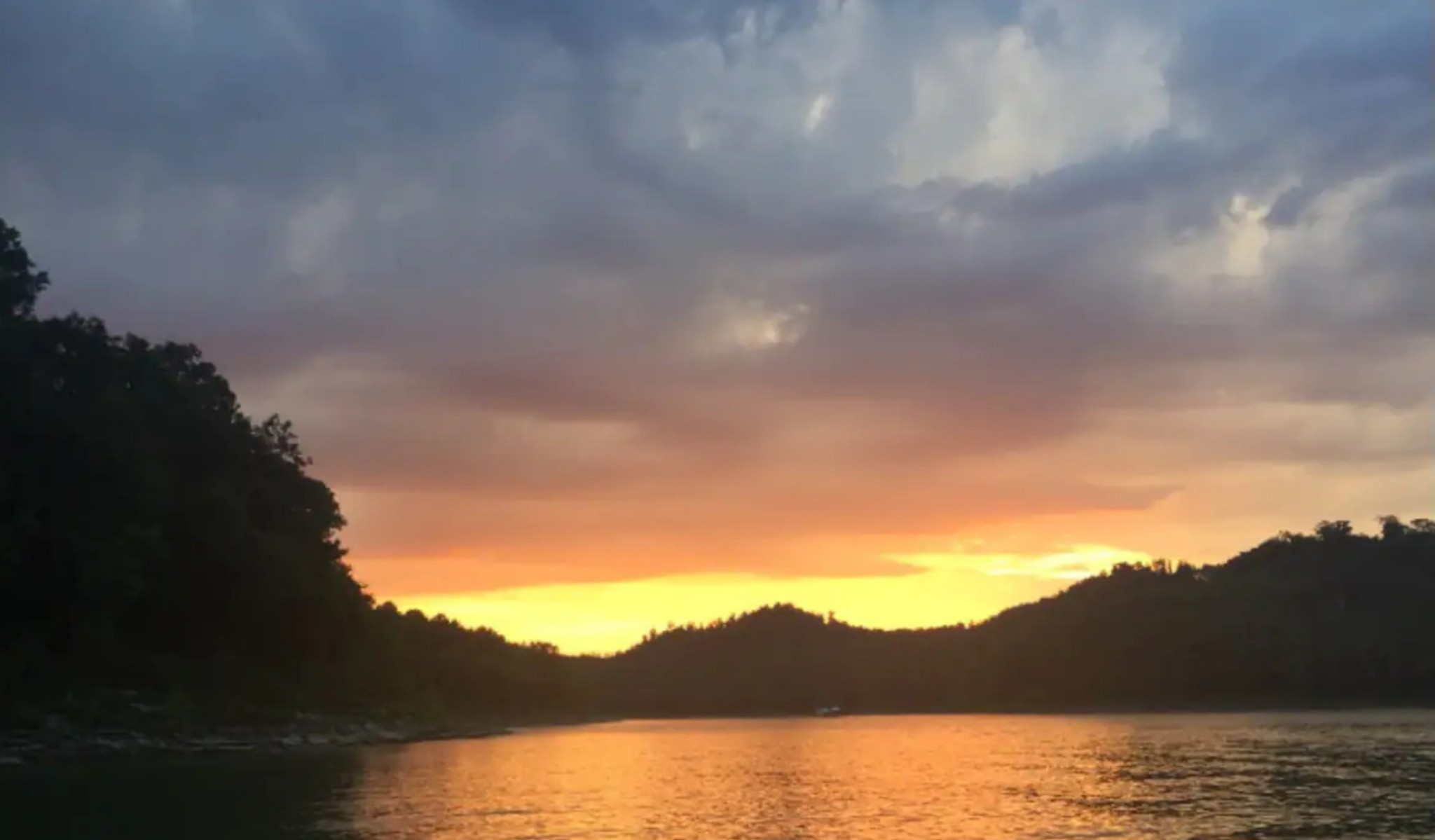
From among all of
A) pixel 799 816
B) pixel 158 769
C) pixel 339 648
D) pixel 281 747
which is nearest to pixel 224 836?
pixel 799 816

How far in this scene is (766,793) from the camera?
45.6 m

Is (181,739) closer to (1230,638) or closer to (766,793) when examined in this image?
(766,793)

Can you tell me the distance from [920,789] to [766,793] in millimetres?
5155

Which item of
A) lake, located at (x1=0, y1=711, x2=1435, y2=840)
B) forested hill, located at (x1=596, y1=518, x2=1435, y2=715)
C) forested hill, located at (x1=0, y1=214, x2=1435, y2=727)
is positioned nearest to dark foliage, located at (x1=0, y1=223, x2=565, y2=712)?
forested hill, located at (x1=0, y1=214, x2=1435, y2=727)

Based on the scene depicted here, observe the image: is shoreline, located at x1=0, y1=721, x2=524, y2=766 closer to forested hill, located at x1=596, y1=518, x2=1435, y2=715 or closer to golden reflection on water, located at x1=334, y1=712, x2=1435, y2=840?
golden reflection on water, located at x1=334, y1=712, x2=1435, y2=840

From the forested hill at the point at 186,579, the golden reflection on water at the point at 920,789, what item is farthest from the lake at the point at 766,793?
the forested hill at the point at 186,579

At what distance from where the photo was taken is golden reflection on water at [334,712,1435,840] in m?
34.4

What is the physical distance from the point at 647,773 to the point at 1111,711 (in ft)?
355

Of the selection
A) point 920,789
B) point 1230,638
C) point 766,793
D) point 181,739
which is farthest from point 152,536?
point 1230,638

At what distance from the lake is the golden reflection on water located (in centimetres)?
15

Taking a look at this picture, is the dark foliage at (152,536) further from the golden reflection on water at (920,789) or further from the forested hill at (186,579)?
the golden reflection on water at (920,789)

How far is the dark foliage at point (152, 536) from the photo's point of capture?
61594mm

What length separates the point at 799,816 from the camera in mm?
37688

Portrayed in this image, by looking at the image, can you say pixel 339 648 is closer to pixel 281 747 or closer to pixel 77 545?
pixel 281 747
